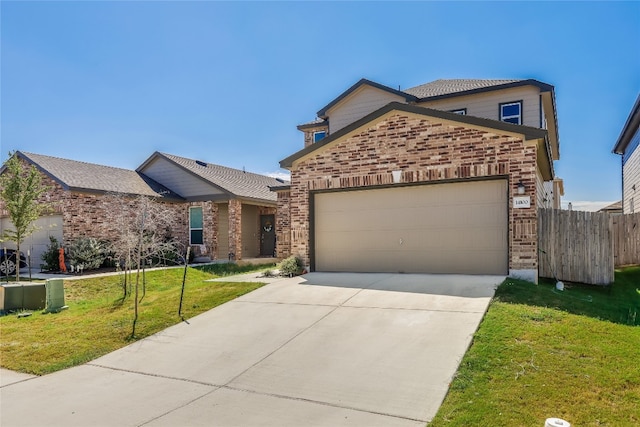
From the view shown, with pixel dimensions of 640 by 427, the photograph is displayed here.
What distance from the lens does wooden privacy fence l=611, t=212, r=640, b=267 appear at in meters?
12.3

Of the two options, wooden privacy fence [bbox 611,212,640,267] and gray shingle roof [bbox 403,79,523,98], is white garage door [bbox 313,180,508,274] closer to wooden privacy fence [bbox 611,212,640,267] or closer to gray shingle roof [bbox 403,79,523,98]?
wooden privacy fence [bbox 611,212,640,267]

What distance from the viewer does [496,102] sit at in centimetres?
1605

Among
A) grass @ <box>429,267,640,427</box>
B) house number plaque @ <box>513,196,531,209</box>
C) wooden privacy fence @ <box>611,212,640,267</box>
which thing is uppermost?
house number plaque @ <box>513,196,531,209</box>

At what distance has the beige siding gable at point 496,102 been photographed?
15516 millimetres

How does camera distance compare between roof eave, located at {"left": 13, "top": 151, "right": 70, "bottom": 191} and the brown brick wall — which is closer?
the brown brick wall

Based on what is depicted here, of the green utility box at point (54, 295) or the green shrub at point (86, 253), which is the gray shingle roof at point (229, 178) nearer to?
the green shrub at point (86, 253)

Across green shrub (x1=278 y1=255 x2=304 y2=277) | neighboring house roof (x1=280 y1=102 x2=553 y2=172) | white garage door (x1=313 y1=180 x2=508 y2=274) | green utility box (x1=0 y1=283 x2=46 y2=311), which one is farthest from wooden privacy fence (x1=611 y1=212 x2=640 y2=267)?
green utility box (x1=0 y1=283 x2=46 y2=311)

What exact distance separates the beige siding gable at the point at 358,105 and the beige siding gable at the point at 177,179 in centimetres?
658

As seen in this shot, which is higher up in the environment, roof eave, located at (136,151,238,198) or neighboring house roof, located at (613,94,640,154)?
neighboring house roof, located at (613,94,640,154)

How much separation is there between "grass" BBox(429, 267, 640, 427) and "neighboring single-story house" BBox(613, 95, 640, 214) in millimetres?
13638

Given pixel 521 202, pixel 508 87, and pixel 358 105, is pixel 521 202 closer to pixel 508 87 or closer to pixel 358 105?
pixel 508 87

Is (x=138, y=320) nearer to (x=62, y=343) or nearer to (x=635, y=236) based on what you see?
(x=62, y=343)

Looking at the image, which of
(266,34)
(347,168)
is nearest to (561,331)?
(347,168)

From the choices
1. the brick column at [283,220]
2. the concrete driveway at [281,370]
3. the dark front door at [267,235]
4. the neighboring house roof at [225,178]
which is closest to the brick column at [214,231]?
the neighboring house roof at [225,178]
